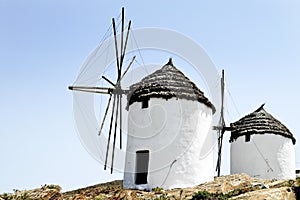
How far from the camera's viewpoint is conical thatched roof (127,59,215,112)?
27.5 meters

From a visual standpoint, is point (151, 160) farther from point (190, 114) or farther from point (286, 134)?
point (286, 134)

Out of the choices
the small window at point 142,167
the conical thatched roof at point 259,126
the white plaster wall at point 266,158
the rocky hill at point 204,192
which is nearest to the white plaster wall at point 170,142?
the small window at point 142,167

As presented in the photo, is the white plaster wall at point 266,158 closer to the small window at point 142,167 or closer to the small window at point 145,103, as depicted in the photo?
the small window at point 142,167

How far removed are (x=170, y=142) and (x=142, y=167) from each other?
2.04 metres

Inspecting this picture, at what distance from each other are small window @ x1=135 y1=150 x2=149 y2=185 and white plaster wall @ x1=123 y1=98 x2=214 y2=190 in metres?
0.22

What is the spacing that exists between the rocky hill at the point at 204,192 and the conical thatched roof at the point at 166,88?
5.02 m

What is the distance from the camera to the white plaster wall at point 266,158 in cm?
3070

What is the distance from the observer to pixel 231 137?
3259cm

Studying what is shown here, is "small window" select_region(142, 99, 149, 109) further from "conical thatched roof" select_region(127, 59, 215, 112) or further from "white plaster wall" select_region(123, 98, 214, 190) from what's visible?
"white plaster wall" select_region(123, 98, 214, 190)

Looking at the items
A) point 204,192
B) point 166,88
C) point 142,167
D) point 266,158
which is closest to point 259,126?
point 266,158

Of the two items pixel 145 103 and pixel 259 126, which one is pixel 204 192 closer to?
pixel 145 103

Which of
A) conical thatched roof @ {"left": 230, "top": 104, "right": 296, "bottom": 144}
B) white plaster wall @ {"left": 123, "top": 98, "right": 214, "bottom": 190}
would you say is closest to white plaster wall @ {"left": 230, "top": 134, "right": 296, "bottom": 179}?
conical thatched roof @ {"left": 230, "top": 104, "right": 296, "bottom": 144}

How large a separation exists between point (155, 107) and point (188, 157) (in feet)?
10.6

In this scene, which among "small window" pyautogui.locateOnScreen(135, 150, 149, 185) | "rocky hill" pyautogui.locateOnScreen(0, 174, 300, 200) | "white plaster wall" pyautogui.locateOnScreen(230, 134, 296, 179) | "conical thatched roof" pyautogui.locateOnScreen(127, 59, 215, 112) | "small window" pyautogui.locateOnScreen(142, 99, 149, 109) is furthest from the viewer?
"white plaster wall" pyautogui.locateOnScreen(230, 134, 296, 179)
